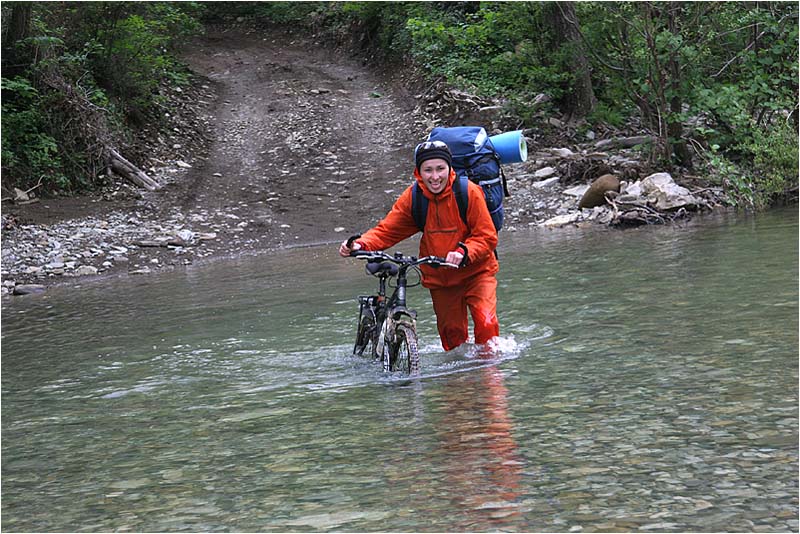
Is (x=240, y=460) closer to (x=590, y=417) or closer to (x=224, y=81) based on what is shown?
(x=590, y=417)

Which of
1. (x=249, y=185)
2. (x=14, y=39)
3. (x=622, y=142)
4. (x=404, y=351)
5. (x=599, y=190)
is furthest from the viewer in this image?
(x=622, y=142)

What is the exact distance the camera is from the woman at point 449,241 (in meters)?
7.44

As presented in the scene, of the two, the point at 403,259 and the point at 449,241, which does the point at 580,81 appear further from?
the point at 403,259

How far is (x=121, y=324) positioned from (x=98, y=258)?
21.0 feet

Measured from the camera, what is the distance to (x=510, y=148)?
26.8 feet

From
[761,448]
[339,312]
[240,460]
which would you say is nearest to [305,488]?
[240,460]

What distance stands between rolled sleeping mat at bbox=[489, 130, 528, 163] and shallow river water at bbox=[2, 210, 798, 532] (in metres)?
1.51

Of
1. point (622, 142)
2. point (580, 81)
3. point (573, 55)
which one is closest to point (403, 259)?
point (622, 142)

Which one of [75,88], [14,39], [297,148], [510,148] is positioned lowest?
[510,148]

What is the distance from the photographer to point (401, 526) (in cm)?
410

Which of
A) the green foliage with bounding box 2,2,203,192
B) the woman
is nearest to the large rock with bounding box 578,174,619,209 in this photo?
the green foliage with bounding box 2,2,203,192

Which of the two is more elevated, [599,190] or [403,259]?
[599,190]

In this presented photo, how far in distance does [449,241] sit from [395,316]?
0.78 meters

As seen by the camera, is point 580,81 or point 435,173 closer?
point 435,173
